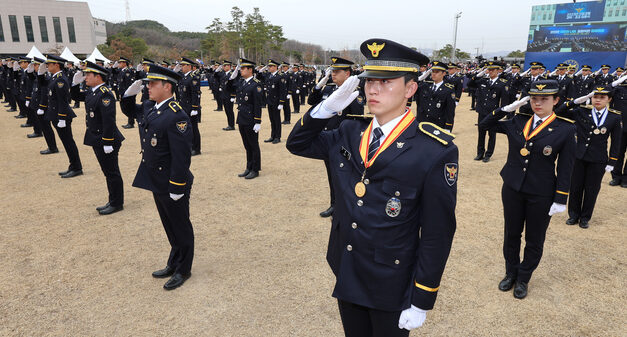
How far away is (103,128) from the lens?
5863mm

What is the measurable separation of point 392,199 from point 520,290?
2.89m

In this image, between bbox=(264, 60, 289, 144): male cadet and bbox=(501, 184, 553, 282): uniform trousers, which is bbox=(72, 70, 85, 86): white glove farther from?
bbox=(501, 184, 553, 282): uniform trousers

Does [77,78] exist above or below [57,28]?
below

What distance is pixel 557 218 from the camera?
19.5 feet

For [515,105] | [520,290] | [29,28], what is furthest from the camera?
[29,28]

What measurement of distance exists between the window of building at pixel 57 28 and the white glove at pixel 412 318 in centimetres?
7963

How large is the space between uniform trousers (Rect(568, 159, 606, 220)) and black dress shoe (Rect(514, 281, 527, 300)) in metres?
2.56

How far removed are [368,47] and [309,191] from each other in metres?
5.30

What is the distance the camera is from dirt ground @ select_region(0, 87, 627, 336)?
11.4 ft

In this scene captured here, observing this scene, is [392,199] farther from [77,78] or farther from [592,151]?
[77,78]

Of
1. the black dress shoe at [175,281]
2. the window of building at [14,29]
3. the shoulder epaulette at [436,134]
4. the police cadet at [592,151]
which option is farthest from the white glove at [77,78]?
the window of building at [14,29]

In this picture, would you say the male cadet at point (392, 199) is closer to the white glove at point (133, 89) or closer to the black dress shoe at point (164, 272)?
the black dress shoe at point (164, 272)

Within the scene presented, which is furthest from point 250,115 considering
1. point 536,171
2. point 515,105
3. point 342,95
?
point 342,95

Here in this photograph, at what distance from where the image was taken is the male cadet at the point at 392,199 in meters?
1.84
